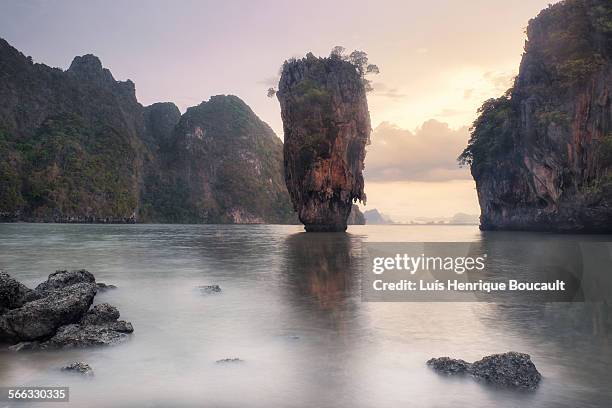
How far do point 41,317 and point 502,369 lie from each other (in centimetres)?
866

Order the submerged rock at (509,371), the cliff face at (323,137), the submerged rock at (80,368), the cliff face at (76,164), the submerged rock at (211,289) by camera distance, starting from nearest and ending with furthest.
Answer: the submerged rock at (509,371) < the submerged rock at (80,368) < the submerged rock at (211,289) < the cliff face at (323,137) < the cliff face at (76,164)

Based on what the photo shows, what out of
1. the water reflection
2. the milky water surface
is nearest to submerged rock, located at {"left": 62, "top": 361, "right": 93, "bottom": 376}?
the milky water surface

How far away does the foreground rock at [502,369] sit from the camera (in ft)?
23.1

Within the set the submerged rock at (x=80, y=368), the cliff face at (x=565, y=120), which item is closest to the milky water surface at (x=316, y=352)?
the submerged rock at (x=80, y=368)

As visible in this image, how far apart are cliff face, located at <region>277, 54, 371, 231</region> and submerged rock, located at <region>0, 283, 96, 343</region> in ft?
172

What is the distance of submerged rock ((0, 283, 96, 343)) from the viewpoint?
9.30 m

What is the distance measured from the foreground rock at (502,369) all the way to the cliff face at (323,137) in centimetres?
5463

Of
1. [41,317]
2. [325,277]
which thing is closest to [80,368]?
[41,317]

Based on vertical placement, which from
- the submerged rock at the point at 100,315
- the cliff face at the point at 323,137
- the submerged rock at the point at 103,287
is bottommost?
the submerged rock at the point at 103,287

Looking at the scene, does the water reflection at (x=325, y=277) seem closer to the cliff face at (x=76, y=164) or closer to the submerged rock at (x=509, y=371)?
the submerged rock at (x=509, y=371)

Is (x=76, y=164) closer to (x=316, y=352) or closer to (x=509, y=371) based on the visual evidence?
(x=316, y=352)

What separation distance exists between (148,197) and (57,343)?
187m

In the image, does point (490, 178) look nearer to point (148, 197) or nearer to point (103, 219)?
point (103, 219)

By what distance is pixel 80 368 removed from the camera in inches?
301
